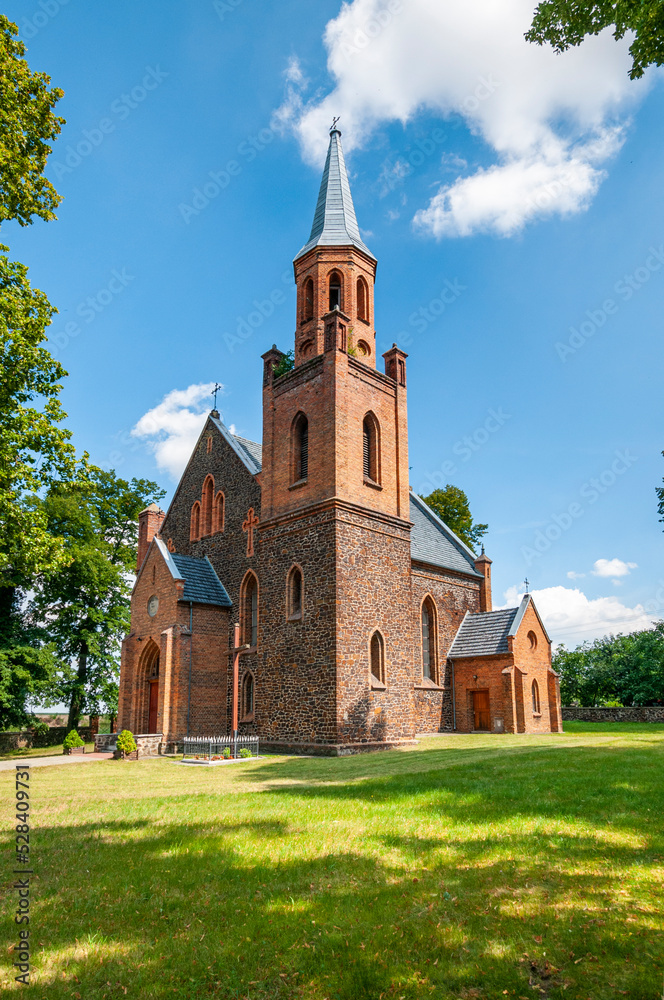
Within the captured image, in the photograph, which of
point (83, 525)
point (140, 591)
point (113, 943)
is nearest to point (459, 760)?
point (113, 943)

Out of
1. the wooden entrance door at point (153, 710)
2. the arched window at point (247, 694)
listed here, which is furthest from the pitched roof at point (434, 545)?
the wooden entrance door at point (153, 710)

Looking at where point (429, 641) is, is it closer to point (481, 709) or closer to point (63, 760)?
point (481, 709)

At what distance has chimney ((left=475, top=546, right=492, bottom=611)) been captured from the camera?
33.7 meters

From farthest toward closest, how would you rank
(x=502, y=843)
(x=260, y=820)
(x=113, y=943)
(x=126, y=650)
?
1. (x=126, y=650)
2. (x=260, y=820)
3. (x=502, y=843)
4. (x=113, y=943)

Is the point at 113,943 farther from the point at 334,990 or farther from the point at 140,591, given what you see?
the point at 140,591

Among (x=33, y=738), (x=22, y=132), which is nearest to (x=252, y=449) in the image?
(x=22, y=132)

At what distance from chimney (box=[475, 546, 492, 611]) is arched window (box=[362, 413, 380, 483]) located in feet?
38.8

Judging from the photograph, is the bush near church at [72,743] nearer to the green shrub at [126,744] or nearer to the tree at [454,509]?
the green shrub at [126,744]

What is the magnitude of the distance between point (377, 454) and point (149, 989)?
21540 millimetres

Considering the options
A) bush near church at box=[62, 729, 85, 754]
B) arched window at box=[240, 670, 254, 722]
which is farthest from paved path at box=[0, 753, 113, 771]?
arched window at box=[240, 670, 254, 722]

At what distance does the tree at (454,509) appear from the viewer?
1778 inches

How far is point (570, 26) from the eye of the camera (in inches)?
416

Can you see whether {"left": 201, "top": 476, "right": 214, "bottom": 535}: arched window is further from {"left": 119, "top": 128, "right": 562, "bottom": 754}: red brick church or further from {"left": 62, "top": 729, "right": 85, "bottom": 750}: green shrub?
{"left": 62, "top": 729, "right": 85, "bottom": 750}: green shrub

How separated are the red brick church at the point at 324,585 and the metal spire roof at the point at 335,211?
91 mm
